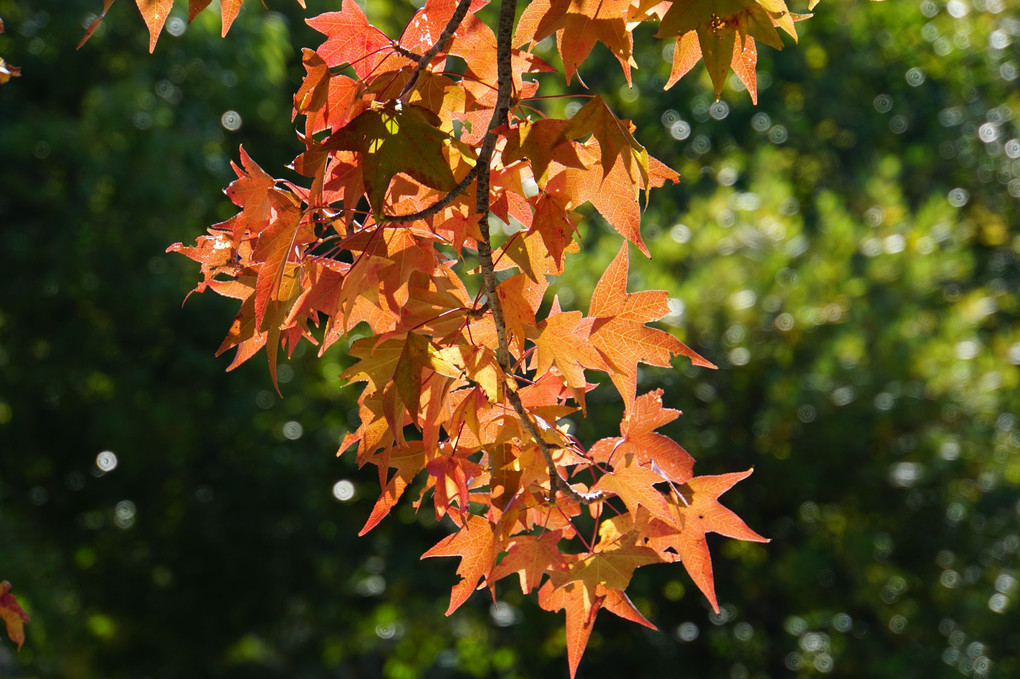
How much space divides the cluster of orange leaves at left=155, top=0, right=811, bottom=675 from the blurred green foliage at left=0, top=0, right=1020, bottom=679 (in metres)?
3.37

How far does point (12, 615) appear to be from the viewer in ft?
5.12

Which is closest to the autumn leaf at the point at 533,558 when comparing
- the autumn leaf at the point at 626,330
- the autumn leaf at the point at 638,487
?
the autumn leaf at the point at 638,487

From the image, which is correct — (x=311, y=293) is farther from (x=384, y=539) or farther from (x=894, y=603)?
(x=384, y=539)

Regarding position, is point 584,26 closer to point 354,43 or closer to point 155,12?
point 354,43

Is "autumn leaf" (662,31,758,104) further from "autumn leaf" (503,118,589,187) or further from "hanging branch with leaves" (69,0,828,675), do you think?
"autumn leaf" (503,118,589,187)

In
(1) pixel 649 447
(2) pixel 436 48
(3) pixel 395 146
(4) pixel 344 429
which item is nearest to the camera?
(3) pixel 395 146

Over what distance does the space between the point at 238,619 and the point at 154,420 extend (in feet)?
4.68

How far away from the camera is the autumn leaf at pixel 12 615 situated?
1.55 meters

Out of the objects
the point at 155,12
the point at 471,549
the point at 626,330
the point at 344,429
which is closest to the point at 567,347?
the point at 626,330

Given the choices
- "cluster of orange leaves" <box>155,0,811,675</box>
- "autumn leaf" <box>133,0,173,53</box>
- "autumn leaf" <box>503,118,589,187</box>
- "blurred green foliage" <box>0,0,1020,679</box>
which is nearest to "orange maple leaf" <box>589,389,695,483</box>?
"cluster of orange leaves" <box>155,0,811,675</box>

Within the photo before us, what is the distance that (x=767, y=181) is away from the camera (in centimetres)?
519

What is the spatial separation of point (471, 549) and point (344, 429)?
477 cm

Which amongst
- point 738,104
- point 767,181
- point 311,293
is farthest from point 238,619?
point 738,104

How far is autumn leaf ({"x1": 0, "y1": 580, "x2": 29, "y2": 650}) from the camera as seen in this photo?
155 centimetres
